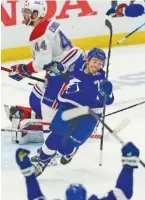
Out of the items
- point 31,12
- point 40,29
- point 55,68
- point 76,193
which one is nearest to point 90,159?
point 55,68

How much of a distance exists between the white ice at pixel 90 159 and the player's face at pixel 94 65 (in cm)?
64

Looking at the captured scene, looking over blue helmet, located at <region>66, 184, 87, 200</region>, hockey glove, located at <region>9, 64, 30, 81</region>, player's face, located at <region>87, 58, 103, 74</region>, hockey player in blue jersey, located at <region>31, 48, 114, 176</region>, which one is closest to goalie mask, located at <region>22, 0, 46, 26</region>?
hockey glove, located at <region>9, 64, 30, 81</region>

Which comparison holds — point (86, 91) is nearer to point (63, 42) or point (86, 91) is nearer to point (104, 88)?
point (104, 88)

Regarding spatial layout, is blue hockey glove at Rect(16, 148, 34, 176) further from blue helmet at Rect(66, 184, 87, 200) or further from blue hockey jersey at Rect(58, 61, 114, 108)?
blue hockey jersey at Rect(58, 61, 114, 108)

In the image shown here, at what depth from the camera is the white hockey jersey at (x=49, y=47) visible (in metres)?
4.28

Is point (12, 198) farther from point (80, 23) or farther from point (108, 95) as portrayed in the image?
point (80, 23)

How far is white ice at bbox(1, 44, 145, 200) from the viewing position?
3924mm

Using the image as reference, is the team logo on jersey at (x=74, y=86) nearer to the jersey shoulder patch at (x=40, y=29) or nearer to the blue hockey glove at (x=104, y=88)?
the blue hockey glove at (x=104, y=88)

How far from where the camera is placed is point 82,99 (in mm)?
3791

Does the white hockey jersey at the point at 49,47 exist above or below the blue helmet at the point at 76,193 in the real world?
above

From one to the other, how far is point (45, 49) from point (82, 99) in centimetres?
59

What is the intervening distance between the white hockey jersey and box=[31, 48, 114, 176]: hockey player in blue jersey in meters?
0.39

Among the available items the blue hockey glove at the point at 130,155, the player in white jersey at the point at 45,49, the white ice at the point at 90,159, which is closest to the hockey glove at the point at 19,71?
the player in white jersey at the point at 45,49

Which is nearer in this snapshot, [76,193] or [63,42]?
[76,193]
